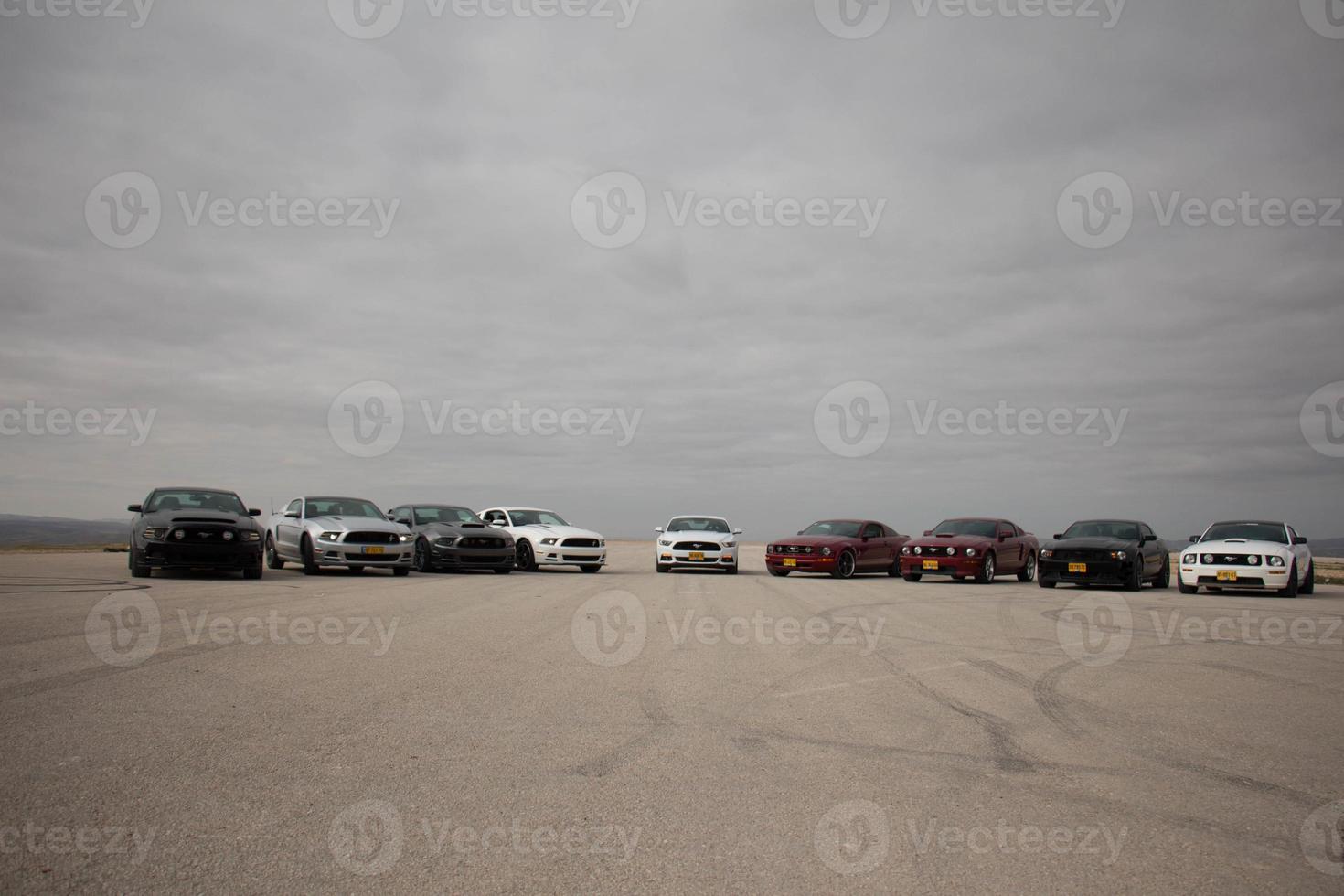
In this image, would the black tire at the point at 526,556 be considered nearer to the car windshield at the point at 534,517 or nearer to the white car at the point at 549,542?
the white car at the point at 549,542

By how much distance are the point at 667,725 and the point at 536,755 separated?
1.00 metres

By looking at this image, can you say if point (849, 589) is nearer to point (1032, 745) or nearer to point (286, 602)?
point (286, 602)

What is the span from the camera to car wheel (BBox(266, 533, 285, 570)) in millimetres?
21031

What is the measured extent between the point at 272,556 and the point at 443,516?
153 inches

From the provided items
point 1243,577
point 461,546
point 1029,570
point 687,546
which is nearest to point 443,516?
point 461,546

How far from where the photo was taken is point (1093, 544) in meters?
19.4

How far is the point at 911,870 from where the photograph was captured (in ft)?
11.4

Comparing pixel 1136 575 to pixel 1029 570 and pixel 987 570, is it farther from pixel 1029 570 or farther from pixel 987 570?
pixel 1029 570

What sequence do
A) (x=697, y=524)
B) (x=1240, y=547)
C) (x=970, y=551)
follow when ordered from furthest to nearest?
(x=697, y=524)
(x=970, y=551)
(x=1240, y=547)

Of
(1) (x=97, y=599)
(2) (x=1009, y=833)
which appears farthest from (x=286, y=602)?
(2) (x=1009, y=833)

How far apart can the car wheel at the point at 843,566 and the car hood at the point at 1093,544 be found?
4346mm

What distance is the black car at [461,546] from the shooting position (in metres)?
20.7

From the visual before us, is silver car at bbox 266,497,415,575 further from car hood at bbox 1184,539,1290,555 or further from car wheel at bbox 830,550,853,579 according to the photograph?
car hood at bbox 1184,539,1290,555

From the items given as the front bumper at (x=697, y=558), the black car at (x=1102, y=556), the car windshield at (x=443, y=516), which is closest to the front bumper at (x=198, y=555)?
the car windshield at (x=443, y=516)
